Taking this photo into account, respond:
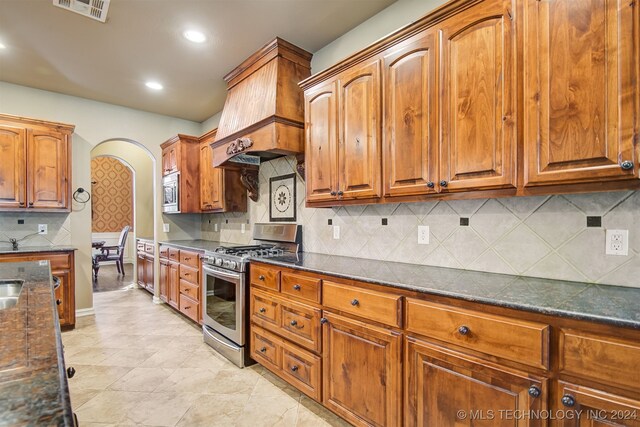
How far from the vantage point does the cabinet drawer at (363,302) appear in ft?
5.26

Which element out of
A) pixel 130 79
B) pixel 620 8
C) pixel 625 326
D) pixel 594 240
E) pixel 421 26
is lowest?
pixel 625 326

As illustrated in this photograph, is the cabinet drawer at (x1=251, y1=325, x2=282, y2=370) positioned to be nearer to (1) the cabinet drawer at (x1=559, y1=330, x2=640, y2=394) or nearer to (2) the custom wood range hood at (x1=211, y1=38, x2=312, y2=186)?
(2) the custom wood range hood at (x1=211, y1=38, x2=312, y2=186)

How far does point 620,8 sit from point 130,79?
13.7ft

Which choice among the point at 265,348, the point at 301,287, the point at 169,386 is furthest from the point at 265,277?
the point at 169,386

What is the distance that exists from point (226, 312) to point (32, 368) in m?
2.30

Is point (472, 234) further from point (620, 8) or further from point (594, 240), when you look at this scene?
point (620, 8)

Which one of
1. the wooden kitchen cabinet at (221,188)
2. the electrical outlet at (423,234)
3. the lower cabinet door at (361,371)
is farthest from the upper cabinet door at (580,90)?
the wooden kitchen cabinet at (221,188)

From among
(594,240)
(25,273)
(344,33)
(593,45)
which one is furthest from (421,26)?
(25,273)

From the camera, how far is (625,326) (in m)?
0.98

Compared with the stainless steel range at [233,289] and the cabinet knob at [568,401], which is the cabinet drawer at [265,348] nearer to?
the stainless steel range at [233,289]

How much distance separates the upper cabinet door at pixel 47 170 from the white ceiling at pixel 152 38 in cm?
68

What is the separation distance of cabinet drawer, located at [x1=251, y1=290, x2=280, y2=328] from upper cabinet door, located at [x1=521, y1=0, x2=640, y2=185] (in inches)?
73.1

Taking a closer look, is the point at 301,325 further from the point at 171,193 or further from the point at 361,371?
the point at 171,193

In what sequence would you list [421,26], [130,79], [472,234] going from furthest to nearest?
[130,79] < [472,234] < [421,26]
